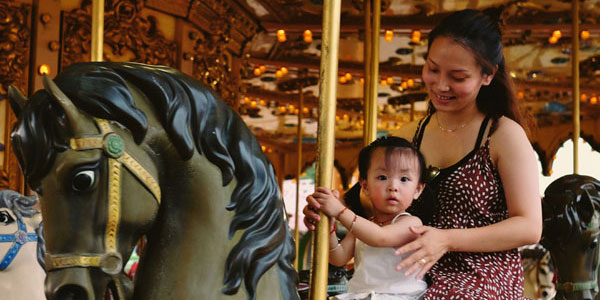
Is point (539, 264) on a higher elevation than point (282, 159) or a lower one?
lower

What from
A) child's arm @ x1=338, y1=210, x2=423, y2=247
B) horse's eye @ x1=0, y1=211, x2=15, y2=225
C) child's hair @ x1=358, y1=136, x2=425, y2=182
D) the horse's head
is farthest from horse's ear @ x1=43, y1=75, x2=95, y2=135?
horse's eye @ x1=0, y1=211, x2=15, y2=225

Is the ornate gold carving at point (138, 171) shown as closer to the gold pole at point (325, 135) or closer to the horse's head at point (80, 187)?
the horse's head at point (80, 187)

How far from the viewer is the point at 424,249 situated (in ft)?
6.05

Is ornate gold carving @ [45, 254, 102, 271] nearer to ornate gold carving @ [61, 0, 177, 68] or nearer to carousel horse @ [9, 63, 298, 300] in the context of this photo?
carousel horse @ [9, 63, 298, 300]

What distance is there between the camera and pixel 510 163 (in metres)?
2.02

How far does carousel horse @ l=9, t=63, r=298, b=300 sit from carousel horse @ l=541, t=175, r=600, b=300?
2.85 meters

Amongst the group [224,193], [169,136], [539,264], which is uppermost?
[169,136]

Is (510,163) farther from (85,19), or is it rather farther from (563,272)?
(85,19)

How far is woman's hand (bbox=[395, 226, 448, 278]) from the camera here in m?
1.83

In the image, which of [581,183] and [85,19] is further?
[85,19]

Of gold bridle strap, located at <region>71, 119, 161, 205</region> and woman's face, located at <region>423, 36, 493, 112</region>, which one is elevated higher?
woman's face, located at <region>423, 36, 493, 112</region>

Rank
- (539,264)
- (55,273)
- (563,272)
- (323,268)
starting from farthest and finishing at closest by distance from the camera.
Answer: (539,264) < (563,272) < (323,268) < (55,273)

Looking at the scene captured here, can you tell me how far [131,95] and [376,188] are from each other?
2.90 ft

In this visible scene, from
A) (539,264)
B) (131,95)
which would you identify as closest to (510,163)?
(131,95)
